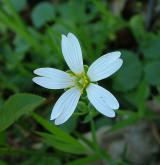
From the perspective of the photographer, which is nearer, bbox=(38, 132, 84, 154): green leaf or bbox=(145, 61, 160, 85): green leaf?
bbox=(38, 132, 84, 154): green leaf

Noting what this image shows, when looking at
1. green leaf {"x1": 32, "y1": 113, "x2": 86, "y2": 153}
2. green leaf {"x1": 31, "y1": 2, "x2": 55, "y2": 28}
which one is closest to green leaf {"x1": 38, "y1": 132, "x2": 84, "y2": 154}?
green leaf {"x1": 32, "y1": 113, "x2": 86, "y2": 153}

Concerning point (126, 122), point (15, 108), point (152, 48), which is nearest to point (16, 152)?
point (15, 108)

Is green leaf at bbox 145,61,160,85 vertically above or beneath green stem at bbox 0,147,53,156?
above

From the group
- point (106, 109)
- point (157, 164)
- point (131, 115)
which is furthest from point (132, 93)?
point (106, 109)

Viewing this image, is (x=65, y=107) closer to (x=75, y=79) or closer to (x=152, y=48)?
(x=75, y=79)

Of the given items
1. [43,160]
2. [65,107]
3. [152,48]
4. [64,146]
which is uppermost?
[65,107]

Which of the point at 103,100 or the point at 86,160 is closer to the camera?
the point at 103,100

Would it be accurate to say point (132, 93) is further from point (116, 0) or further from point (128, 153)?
point (116, 0)

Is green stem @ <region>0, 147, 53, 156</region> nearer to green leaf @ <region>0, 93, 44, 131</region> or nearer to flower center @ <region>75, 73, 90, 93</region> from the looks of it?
green leaf @ <region>0, 93, 44, 131</region>
